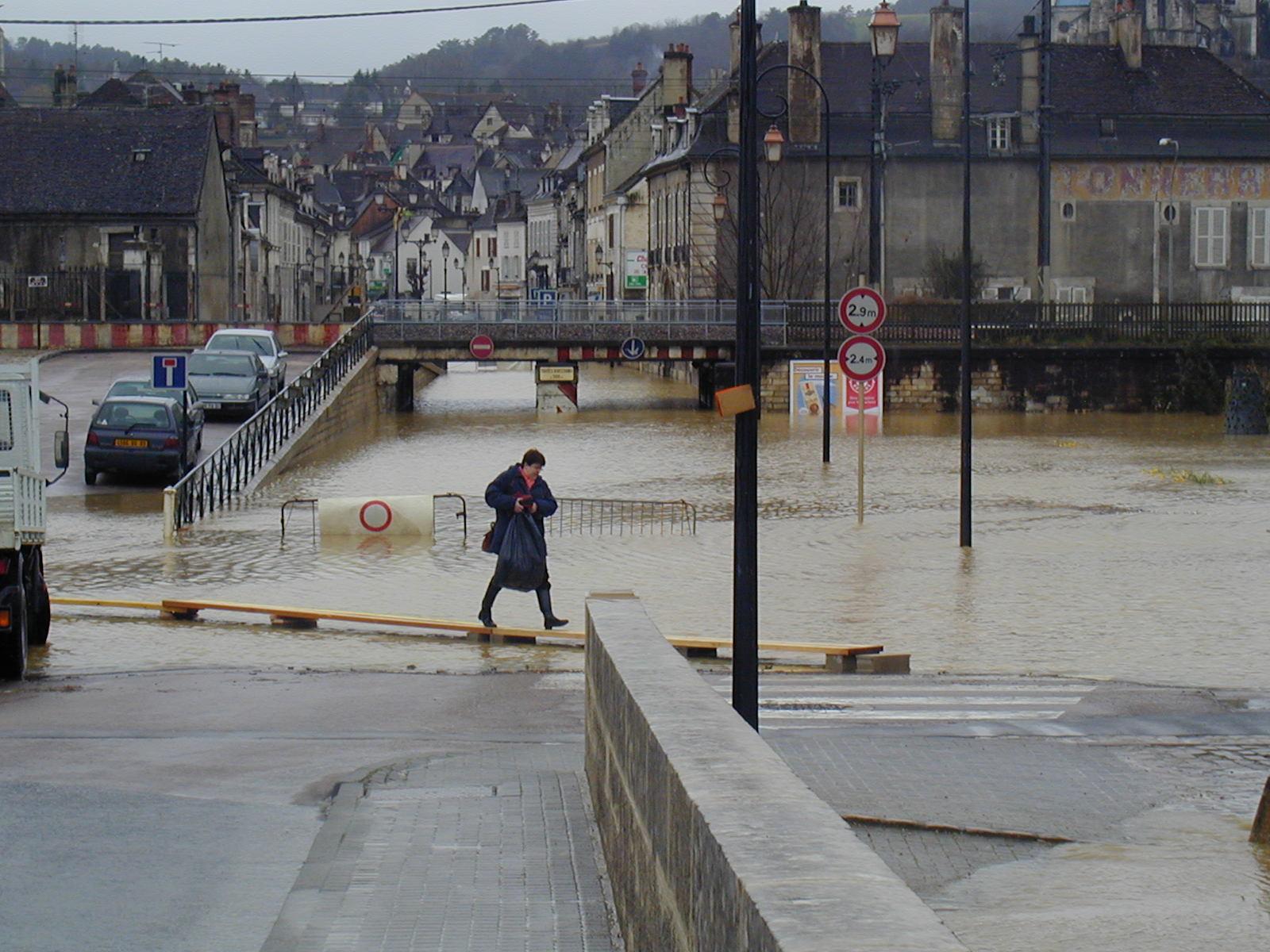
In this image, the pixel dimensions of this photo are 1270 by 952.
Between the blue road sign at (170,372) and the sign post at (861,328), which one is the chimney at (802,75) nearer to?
the blue road sign at (170,372)

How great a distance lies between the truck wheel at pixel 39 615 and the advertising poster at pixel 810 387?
1553 inches

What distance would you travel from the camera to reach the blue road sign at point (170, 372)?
121ft

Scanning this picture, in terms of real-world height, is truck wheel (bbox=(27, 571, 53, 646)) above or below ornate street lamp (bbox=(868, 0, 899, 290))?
below

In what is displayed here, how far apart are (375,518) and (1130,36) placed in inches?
→ 2236

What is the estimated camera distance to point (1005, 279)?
7406 centimetres

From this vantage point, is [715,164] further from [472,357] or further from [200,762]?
[200,762]

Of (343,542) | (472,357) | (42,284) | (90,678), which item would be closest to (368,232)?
(42,284)

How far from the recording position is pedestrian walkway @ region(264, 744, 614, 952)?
24.3 feet

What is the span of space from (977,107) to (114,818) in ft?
228

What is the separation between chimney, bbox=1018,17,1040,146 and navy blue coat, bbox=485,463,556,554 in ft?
194

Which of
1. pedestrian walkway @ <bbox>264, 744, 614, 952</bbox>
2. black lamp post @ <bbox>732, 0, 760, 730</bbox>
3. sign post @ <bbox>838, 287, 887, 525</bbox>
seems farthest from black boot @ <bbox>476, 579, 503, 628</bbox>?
sign post @ <bbox>838, 287, 887, 525</bbox>

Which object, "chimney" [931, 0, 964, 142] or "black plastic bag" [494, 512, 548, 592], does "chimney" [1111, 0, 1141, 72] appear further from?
"black plastic bag" [494, 512, 548, 592]

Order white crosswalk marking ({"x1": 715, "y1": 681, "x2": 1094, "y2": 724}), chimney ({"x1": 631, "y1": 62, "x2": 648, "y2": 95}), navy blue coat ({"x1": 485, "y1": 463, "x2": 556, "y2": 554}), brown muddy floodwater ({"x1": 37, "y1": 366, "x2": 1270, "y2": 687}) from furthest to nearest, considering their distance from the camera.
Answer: chimney ({"x1": 631, "y1": 62, "x2": 648, "y2": 95}) → navy blue coat ({"x1": 485, "y1": 463, "x2": 556, "y2": 554}) → brown muddy floodwater ({"x1": 37, "y1": 366, "x2": 1270, "y2": 687}) → white crosswalk marking ({"x1": 715, "y1": 681, "x2": 1094, "y2": 724})

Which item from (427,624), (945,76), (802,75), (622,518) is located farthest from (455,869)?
(945,76)
